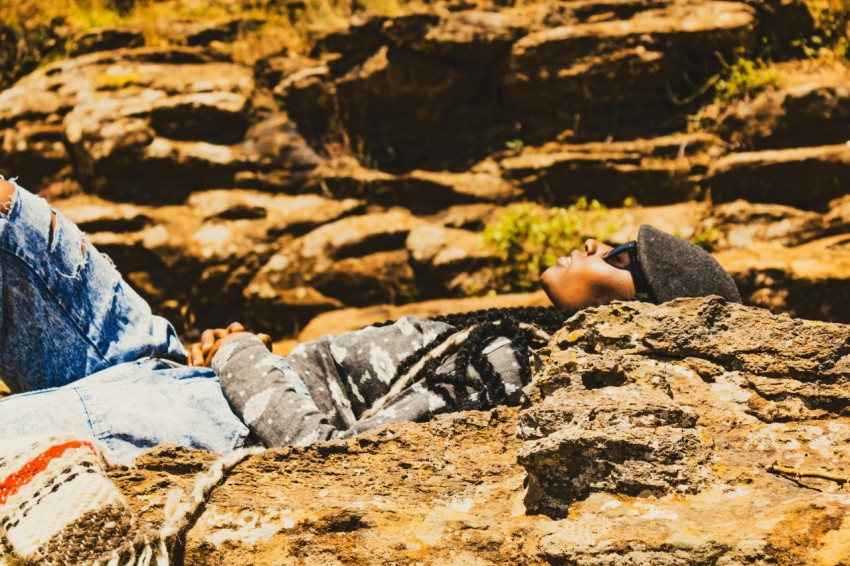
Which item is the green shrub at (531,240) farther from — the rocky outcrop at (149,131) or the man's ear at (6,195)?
the man's ear at (6,195)

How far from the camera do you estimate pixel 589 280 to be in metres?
3.39

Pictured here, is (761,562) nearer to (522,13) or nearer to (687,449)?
(687,449)

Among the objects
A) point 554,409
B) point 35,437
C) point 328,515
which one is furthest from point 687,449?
point 35,437

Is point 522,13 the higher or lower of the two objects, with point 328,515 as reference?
higher

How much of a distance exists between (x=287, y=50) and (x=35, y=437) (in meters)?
6.36

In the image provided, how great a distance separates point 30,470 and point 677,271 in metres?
2.52

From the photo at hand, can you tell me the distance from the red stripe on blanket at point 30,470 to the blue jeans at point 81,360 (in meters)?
0.56

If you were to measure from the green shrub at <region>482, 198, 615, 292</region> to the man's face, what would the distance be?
2.87 metres

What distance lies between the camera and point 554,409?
6.20ft

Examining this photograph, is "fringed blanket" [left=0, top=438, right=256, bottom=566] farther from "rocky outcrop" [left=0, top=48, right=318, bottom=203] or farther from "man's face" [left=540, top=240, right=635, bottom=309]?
"rocky outcrop" [left=0, top=48, right=318, bottom=203]

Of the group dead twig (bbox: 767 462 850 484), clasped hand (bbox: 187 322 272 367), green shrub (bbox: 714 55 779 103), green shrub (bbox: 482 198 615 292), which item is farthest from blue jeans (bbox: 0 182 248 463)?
green shrub (bbox: 714 55 779 103)

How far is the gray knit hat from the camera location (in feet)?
10.2

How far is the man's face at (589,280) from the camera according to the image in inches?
131

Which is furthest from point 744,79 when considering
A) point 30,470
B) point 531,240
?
point 30,470
